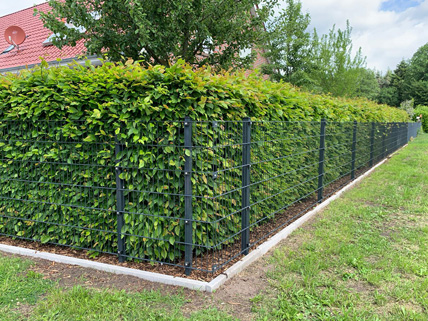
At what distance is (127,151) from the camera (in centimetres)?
353

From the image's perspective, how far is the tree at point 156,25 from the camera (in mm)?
5773

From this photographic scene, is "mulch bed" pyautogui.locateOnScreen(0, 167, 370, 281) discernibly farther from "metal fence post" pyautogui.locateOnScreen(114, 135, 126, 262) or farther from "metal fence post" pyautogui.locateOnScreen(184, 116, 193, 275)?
"metal fence post" pyautogui.locateOnScreen(114, 135, 126, 262)

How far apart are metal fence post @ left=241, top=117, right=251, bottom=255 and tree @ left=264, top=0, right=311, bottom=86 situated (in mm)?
13956

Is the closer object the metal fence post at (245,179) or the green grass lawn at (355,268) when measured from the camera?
the green grass lawn at (355,268)

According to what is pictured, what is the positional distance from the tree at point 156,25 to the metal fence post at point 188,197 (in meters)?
3.00

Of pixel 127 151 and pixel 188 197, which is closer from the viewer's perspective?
pixel 188 197

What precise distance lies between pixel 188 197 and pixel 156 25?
405cm

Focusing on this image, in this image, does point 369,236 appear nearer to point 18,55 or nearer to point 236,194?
point 236,194

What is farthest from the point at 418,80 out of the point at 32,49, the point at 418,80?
the point at 32,49

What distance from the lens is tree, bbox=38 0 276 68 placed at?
18.9 feet

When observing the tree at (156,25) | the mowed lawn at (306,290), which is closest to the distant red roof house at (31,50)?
the tree at (156,25)

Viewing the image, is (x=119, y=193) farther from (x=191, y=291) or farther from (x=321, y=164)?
(x=321, y=164)

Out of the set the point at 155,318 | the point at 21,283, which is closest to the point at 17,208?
the point at 21,283

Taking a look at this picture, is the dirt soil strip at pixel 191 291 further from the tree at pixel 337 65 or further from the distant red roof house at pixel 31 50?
the tree at pixel 337 65
